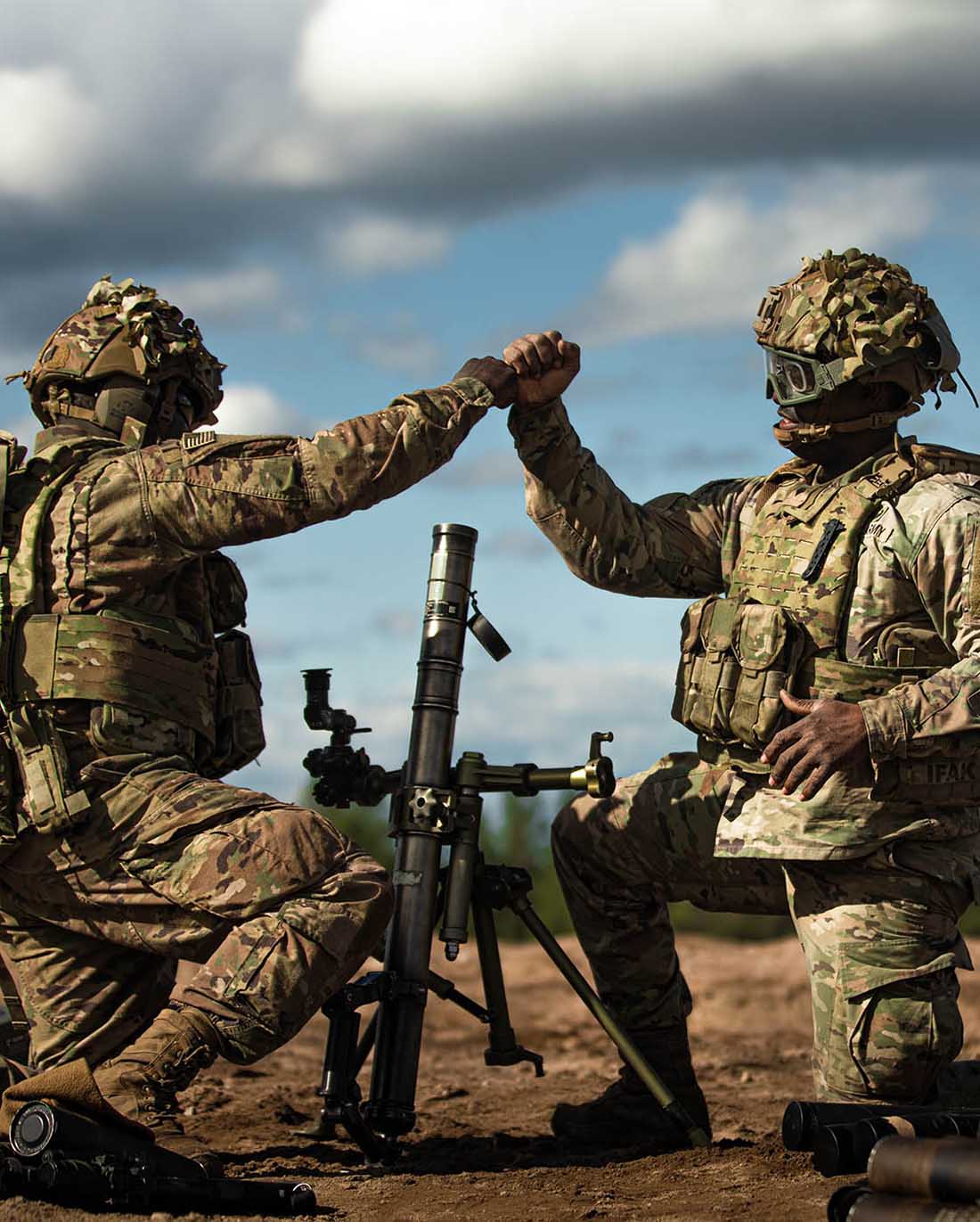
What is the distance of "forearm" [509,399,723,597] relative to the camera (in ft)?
23.8

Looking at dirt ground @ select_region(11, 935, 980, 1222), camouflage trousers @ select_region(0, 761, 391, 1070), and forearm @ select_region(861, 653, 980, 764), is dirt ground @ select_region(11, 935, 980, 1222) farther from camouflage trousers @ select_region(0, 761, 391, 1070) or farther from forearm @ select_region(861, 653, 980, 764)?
forearm @ select_region(861, 653, 980, 764)

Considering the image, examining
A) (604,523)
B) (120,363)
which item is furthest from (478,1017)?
(120,363)

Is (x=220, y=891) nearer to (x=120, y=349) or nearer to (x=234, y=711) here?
(x=234, y=711)

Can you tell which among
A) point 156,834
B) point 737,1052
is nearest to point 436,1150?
point 156,834

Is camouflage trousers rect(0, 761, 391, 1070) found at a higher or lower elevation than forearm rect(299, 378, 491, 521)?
lower

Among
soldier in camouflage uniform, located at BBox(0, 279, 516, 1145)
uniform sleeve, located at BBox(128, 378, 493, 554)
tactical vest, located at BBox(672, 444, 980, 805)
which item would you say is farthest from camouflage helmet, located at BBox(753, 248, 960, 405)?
uniform sleeve, located at BBox(128, 378, 493, 554)

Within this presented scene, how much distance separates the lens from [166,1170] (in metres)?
5.56

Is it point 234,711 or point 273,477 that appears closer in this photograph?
point 273,477

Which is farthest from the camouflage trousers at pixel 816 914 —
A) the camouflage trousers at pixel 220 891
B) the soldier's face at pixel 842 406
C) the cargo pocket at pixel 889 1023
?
the soldier's face at pixel 842 406

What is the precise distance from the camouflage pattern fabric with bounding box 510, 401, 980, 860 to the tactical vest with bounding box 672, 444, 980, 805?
25 millimetres

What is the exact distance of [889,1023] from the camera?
20.6 ft

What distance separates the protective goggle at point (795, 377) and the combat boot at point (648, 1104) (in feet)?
8.00

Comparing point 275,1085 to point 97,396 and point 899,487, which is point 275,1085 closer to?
point 97,396

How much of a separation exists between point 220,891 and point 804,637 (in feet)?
7.22
